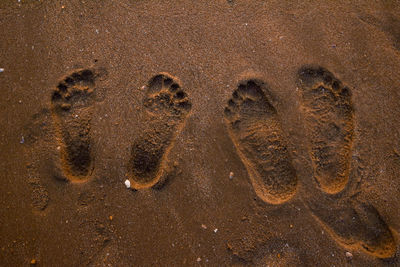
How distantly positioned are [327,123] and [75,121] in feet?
8.18

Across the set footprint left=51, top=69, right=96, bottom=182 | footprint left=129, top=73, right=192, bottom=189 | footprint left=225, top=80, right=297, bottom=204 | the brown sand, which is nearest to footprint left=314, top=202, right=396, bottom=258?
the brown sand

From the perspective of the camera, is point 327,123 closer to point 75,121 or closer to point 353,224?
point 353,224

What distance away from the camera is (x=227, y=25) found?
229 cm

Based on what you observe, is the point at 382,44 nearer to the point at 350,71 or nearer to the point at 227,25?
the point at 350,71

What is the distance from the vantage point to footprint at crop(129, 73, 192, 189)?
7.13ft

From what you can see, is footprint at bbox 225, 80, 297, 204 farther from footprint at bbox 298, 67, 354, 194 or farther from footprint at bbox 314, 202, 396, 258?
footprint at bbox 314, 202, 396, 258

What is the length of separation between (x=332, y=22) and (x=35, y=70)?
307 cm

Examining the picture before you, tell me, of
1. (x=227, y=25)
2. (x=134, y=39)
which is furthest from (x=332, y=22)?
(x=134, y=39)

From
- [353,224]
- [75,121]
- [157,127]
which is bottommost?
[353,224]

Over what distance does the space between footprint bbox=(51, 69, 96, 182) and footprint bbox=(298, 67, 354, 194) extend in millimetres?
2136

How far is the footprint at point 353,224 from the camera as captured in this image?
2.10 metres

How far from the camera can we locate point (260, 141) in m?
2.19

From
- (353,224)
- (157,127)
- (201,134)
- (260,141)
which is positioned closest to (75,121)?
(157,127)

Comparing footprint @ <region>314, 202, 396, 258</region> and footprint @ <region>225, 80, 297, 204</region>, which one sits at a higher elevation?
footprint @ <region>225, 80, 297, 204</region>
